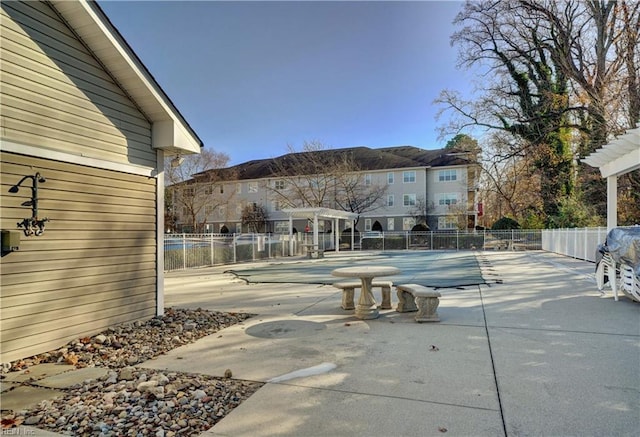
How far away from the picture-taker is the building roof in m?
35.0

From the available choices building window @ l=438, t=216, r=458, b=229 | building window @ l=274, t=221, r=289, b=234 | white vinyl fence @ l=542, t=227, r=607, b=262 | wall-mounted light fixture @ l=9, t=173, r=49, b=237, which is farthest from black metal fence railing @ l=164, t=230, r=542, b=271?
building window @ l=274, t=221, r=289, b=234

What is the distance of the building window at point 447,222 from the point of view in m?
35.1

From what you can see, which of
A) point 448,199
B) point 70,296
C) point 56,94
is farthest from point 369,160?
point 70,296

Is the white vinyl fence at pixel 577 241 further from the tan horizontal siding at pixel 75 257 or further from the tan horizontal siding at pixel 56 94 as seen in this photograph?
the tan horizontal siding at pixel 56 94

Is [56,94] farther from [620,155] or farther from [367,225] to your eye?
[367,225]

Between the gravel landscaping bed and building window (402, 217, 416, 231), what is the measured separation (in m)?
34.1

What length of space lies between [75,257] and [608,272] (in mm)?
9273

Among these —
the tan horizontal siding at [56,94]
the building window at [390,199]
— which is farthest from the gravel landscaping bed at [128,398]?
the building window at [390,199]

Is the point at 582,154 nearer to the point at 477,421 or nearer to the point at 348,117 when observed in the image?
the point at 348,117

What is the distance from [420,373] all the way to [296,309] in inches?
135

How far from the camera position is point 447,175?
3600cm

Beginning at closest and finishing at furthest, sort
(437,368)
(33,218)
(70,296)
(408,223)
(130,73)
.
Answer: (437,368)
(33,218)
(70,296)
(130,73)
(408,223)

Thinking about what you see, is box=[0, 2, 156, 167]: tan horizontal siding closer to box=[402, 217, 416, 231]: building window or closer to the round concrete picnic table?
the round concrete picnic table

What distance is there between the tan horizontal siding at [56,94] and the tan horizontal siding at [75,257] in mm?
321
